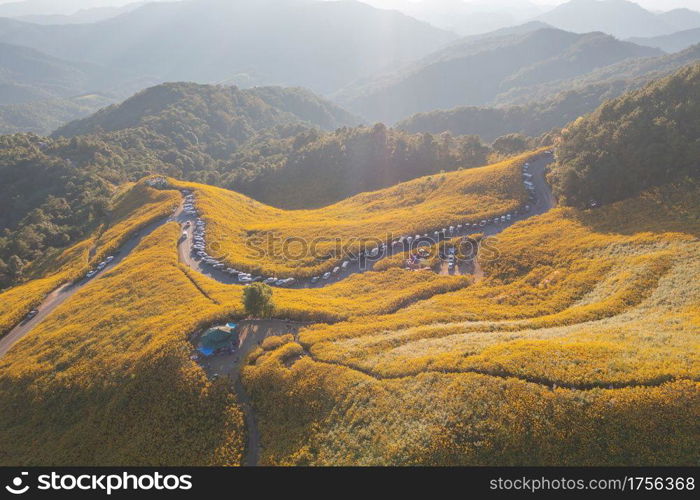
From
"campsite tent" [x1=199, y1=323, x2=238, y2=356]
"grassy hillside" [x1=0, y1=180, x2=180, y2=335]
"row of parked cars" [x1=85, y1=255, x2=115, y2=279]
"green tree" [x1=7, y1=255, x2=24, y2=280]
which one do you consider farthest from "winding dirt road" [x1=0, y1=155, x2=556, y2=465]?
"green tree" [x1=7, y1=255, x2=24, y2=280]

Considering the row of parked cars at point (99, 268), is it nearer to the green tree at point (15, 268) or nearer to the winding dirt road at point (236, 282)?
the winding dirt road at point (236, 282)

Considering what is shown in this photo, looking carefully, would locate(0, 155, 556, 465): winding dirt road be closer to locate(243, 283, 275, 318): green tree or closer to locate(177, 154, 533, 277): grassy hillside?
locate(243, 283, 275, 318): green tree

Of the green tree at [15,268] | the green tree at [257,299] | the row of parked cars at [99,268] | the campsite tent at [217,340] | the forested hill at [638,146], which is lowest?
the green tree at [15,268]

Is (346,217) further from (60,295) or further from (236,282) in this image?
(60,295)

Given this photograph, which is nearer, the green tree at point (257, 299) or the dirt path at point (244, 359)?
the dirt path at point (244, 359)

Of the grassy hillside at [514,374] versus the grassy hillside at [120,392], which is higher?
the grassy hillside at [514,374]

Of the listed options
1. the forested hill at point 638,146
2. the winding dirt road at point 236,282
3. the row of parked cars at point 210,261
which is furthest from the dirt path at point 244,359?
the forested hill at point 638,146
